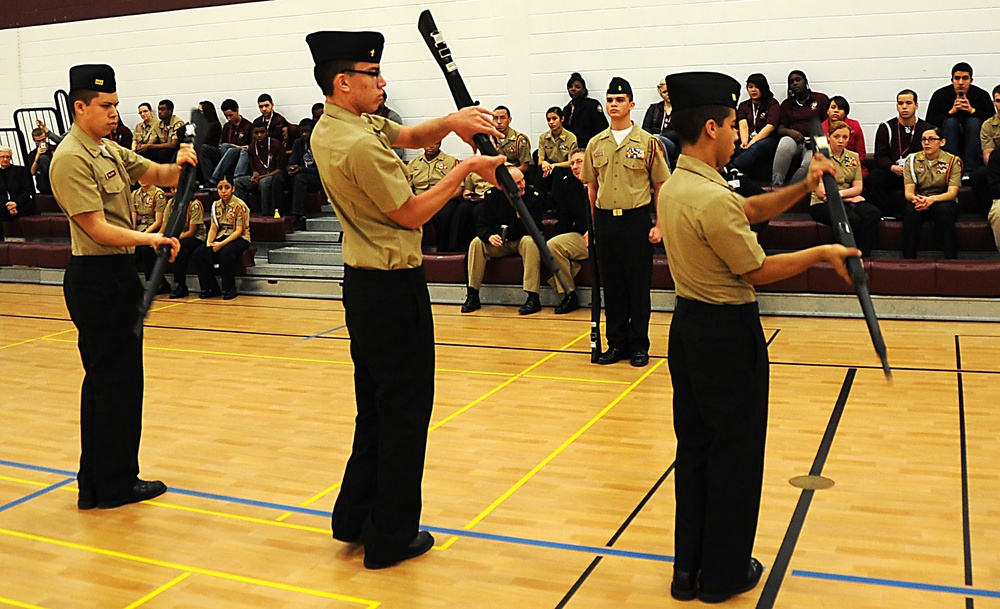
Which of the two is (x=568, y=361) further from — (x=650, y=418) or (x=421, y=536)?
(x=421, y=536)

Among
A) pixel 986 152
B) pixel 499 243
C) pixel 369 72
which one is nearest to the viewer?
pixel 369 72

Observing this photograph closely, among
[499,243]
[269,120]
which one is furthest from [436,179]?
[269,120]

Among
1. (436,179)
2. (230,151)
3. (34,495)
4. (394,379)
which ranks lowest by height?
(34,495)

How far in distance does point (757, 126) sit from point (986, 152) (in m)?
2.89

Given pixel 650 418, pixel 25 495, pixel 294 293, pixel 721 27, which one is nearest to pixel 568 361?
pixel 650 418

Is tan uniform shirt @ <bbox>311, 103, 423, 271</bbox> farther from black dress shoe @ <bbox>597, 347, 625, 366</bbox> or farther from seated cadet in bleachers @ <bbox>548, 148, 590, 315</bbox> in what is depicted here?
seated cadet in bleachers @ <bbox>548, 148, 590, 315</bbox>

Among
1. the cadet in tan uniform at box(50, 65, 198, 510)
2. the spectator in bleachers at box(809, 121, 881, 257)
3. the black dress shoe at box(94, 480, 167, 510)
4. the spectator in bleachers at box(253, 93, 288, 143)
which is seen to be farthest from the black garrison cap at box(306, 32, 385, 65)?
the spectator in bleachers at box(253, 93, 288, 143)

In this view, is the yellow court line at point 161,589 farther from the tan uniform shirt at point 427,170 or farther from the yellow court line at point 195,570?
the tan uniform shirt at point 427,170

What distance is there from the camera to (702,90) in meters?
3.76

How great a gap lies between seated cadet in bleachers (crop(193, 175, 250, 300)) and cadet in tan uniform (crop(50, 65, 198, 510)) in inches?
296

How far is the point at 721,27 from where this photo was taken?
43.5 feet

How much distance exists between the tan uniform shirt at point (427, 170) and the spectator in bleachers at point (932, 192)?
5390 millimetres

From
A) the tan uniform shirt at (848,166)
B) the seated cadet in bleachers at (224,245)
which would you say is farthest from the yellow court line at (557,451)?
the seated cadet in bleachers at (224,245)

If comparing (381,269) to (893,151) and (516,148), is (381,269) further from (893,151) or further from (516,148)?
(893,151)
